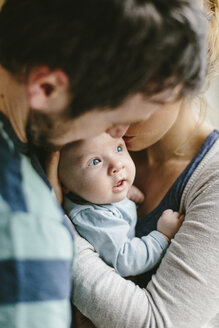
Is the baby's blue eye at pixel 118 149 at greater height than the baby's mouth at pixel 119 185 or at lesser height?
greater

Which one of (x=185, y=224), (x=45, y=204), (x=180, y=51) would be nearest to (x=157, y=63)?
(x=180, y=51)

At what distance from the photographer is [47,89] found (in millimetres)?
590

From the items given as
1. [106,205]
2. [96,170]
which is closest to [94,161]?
[96,170]

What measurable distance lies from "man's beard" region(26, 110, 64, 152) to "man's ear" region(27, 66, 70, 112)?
0.02 metres

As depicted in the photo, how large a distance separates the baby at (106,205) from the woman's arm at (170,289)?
0.17ft

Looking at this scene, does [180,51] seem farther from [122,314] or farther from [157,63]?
[122,314]

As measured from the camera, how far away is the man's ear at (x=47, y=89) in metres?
0.57

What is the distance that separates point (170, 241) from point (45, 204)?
0.45m

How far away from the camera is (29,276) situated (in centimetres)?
59

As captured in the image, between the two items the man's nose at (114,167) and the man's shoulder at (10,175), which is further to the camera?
the man's nose at (114,167)

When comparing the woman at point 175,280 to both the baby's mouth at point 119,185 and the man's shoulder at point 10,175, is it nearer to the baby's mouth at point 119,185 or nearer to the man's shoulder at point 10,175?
the baby's mouth at point 119,185

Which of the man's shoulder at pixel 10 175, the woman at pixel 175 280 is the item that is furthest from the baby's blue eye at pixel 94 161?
the man's shoulder at pixel 10 175

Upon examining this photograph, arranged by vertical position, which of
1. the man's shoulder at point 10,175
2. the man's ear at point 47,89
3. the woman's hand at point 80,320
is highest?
the man's ear at point 47,89

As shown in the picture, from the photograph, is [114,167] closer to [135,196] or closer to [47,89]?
[135,196]
